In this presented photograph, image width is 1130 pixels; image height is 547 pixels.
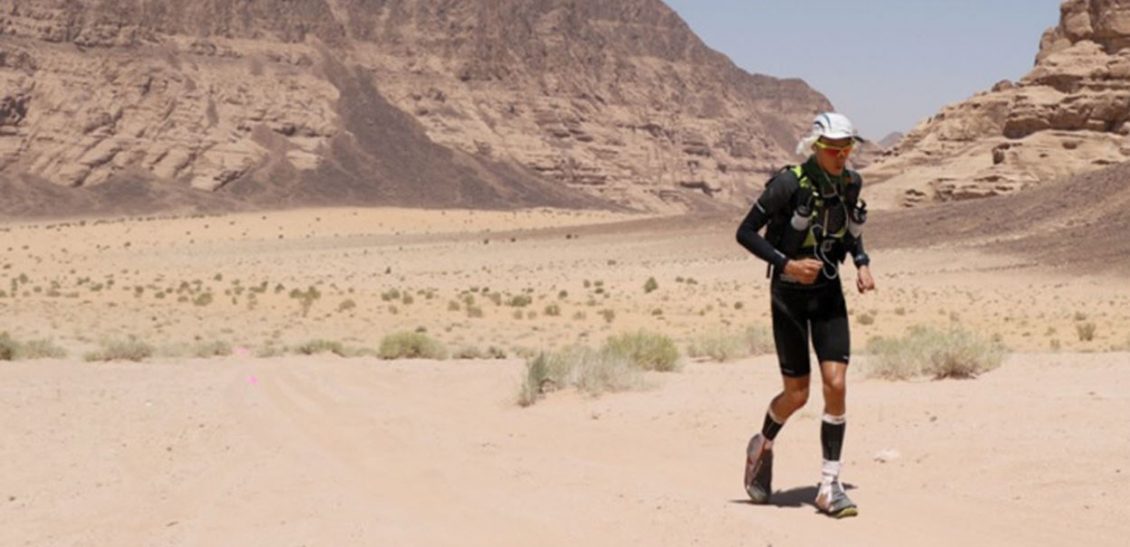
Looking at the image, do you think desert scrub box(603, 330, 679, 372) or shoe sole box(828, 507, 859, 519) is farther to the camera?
desert scrub box(603, 330, 679, 372)

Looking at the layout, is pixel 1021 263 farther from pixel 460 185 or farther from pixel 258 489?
pixel 460 185

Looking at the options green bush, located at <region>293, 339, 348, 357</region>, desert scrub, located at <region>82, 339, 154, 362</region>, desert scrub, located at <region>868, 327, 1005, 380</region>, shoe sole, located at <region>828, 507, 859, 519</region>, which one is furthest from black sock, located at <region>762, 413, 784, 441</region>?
desert scrub, located at <region>82, 339, 154, 362</region>

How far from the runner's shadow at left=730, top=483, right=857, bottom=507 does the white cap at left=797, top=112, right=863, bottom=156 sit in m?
1.79

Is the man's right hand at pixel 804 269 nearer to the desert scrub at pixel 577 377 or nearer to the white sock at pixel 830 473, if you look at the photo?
the white sock at pixel 830 473

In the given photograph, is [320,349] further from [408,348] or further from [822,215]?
[822,215]

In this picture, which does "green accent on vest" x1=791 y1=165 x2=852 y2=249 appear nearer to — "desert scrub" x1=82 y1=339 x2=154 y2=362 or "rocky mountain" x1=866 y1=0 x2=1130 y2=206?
"desert scrub" x1=82 y1=339 x2=154 y2=362

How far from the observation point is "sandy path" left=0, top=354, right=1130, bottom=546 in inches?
265

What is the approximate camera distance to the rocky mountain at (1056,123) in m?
57.4

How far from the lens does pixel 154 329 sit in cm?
2478

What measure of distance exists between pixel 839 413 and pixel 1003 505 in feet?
2.93

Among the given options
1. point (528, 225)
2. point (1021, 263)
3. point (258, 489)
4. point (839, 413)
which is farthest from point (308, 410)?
point (528, 225)

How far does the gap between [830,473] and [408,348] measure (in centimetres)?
1173

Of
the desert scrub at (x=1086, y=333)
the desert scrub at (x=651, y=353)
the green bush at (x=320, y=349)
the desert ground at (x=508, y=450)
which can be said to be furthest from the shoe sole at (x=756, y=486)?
the desert scrub at (x=1086, y=333)

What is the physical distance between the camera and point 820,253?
695cm
